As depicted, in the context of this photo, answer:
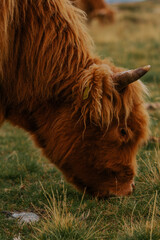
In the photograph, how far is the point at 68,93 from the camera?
11.6 ft

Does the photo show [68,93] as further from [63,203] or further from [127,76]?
[63,203]

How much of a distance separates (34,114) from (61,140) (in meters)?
0.35

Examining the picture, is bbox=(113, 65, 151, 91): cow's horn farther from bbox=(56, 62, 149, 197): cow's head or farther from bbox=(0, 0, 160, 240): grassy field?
bbox=(0, 0, 160, 240): grassy field

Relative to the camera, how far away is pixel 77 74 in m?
3.57

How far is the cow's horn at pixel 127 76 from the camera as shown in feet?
10.7

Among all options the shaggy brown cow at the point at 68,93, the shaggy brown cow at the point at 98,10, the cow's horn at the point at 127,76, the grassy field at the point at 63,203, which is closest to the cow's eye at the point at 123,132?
the shaggy brown cow at the point at 68,93

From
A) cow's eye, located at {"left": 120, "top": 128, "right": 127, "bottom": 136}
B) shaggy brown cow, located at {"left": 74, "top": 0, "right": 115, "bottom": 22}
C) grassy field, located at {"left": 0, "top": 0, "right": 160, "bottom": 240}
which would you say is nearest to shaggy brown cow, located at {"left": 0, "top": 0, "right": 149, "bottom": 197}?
cow's eye, located at {"left": 120, "top": 128, "right": 127, "bottom": 136}

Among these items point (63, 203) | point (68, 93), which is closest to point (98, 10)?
point (68, 93)

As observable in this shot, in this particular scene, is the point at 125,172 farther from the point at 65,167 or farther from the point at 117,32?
the point at 117,32

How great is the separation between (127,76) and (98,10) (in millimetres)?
15676

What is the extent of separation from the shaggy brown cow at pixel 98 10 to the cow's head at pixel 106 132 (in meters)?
13.9

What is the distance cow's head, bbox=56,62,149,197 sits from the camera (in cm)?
344

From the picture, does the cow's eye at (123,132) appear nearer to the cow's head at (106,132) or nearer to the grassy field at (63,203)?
the cow's head at (106,132)

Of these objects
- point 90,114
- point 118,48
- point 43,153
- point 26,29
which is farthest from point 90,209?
point 118,48
